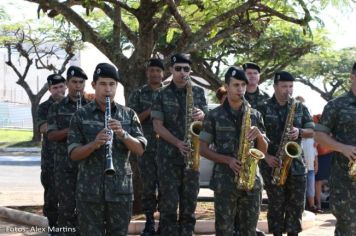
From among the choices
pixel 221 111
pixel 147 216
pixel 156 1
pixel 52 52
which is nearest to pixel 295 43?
pixel 52 52

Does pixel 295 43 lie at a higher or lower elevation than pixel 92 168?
higher

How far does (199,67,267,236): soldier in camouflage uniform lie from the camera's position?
6.21 metres

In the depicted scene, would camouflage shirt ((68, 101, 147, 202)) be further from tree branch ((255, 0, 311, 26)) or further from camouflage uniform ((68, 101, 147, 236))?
tree branch ((255, 0, 311, 26))

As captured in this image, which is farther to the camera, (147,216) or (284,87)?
(147,216)

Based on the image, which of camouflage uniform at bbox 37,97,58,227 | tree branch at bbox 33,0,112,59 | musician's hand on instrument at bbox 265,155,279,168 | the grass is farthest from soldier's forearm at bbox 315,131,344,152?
the grass

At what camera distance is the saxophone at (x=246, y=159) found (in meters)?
6.08

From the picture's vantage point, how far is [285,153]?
744 centimetres

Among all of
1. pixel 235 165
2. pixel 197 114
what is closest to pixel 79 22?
pixel 197 114

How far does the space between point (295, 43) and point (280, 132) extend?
18.9m

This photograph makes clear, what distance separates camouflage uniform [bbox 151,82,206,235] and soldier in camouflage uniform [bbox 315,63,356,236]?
189 centimetres

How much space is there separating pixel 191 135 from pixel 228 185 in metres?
1.29

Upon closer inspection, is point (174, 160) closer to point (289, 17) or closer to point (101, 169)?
point (101, 169)

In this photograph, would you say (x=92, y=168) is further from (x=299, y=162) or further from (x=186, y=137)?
(x=299, y=162)

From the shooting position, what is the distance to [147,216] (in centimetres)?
845
